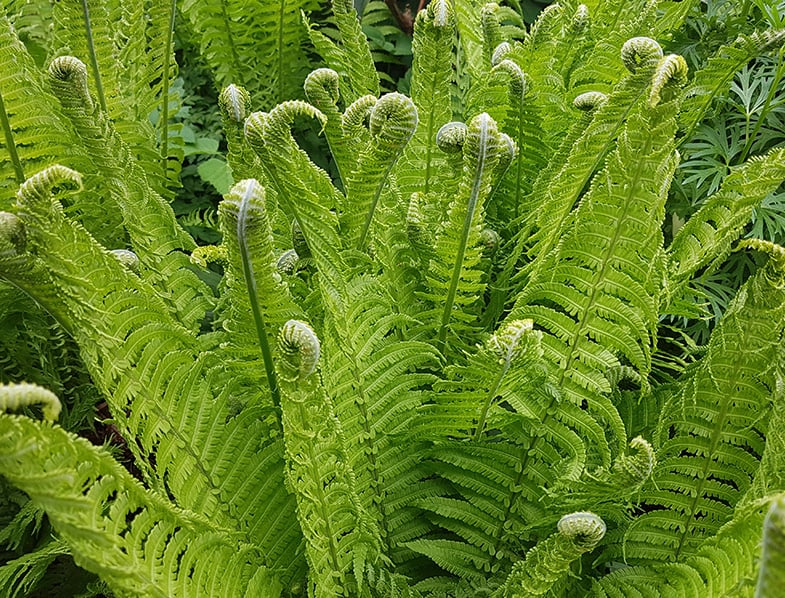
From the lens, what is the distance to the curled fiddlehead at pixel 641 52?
2.67 ft

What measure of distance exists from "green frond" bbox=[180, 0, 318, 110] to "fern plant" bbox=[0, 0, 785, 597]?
532 millimetres

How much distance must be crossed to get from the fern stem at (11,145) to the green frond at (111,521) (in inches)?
23.5

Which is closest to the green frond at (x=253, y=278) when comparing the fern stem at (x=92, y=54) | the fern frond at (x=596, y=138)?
the fern frond at (x=596, y=138)

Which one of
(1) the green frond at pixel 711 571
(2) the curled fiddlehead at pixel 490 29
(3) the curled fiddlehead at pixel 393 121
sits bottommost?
(1) the green frond at pixel 711 571

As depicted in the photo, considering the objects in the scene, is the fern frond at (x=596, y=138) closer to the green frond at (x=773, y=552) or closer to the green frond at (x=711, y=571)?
the green frond at (x=711, y=571)

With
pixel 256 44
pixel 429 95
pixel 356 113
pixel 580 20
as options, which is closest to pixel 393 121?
pixel 356 113

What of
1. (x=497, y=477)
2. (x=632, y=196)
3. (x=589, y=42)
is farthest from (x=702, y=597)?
(x=589, y=42)

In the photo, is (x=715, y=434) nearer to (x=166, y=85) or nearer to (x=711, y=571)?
(x=711, y=571)

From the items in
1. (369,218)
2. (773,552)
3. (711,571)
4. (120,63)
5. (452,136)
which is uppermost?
(120,63)

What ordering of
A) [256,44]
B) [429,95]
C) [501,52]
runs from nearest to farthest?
[429,95] → [501,52] → [256,44]

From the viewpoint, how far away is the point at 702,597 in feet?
2.42

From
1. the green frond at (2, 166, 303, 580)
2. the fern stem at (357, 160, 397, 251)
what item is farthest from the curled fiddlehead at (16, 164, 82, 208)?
the fern stem at (357, 160, 397, 251)

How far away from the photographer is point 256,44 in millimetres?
1677

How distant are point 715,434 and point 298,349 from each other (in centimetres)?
58
